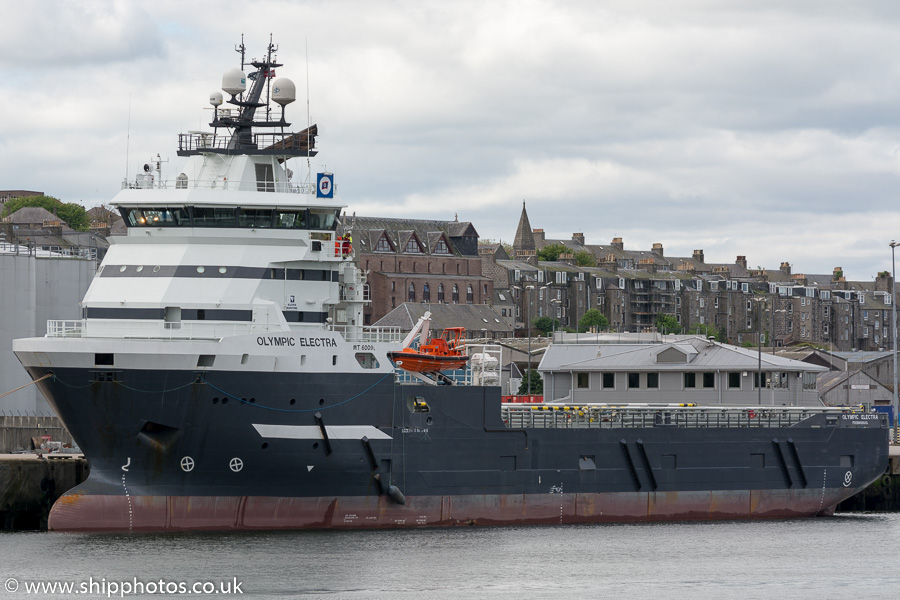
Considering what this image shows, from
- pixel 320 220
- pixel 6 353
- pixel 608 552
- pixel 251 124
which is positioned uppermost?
pixel 251 124

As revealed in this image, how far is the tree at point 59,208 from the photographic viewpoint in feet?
508

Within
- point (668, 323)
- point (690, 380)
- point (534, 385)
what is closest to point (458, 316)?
point (668, 323)

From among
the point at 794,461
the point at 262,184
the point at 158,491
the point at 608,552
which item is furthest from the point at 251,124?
the point at 794,461

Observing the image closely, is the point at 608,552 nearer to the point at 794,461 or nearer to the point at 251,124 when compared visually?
the point at 794,461

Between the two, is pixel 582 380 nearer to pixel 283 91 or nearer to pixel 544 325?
pixel 283 91

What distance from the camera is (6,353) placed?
2323 inches

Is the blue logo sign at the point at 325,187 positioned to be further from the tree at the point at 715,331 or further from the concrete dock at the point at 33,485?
the tree at the point at 715,331

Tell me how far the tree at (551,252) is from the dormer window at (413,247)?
36.7m

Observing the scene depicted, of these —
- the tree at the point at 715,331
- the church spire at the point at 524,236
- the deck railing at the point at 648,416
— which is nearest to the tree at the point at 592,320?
the tree at the point at 715,331

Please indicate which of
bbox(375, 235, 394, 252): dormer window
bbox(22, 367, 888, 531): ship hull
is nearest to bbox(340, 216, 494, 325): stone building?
bbox(375, 235, 394, 252): dormer window

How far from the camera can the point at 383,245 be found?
146m

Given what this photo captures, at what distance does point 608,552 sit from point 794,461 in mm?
11275

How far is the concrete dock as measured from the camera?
→ 43.6 meters
